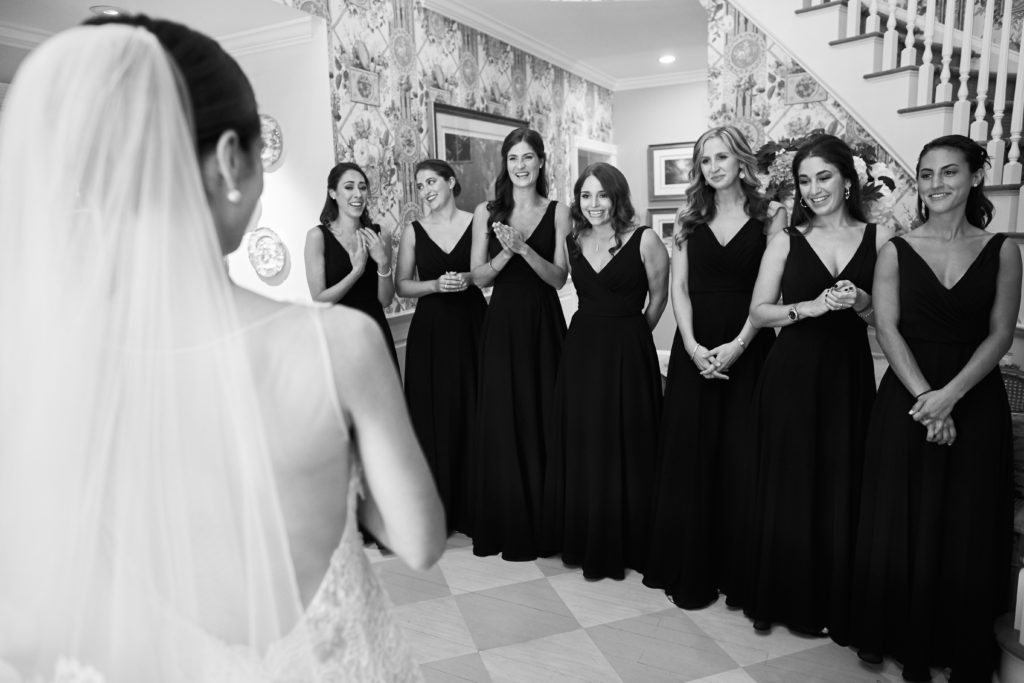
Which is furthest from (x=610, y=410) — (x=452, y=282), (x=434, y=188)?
(x=434, y=188)

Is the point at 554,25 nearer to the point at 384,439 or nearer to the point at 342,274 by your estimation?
the point at 342,274

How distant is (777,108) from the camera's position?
3701 millimetres

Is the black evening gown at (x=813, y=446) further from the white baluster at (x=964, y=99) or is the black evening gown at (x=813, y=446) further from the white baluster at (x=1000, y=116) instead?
the white baluster at (x=964, y=99)

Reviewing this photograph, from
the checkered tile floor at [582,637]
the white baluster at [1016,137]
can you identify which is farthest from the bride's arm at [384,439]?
the white baluster at [1016,137]

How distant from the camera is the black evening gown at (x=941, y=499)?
6.70 ft

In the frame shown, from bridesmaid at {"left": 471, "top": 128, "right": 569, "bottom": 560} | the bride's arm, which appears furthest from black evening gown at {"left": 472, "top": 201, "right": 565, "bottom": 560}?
the bride's arm

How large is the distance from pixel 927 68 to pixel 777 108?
0.73 m

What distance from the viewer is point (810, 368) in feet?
7.50

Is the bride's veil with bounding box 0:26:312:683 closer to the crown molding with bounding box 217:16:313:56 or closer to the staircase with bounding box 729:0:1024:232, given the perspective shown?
the staircase with bounding box 729:0:1024:232

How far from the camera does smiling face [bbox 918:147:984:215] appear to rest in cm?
206

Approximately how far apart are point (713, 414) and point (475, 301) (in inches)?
48.6

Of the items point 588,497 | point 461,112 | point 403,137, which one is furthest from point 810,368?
point 461,112

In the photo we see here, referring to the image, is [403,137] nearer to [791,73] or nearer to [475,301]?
[475,301]

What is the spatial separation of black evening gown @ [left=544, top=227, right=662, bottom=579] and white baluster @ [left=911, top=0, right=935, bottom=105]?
1541 mm
